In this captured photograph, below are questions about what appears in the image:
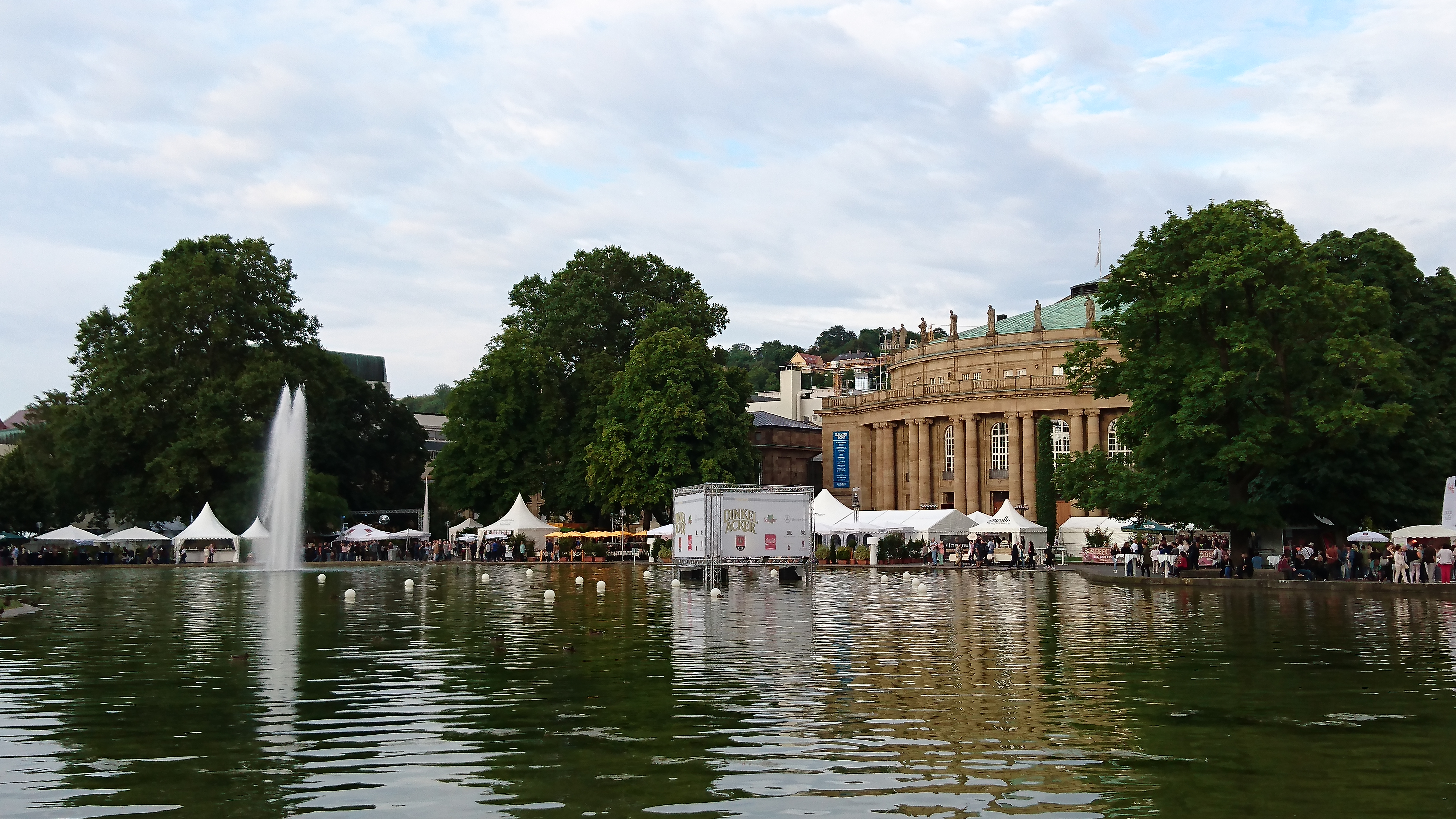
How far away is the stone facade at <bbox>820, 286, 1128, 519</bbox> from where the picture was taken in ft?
336

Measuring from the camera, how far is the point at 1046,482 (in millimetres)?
97938

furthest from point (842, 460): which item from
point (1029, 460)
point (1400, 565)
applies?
point (1400, 565)

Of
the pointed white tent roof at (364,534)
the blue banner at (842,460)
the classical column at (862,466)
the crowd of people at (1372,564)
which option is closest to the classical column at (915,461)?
the classical column at (862,466)

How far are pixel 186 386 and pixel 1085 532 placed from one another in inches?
2120

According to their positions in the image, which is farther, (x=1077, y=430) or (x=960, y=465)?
(x=960, y=465)

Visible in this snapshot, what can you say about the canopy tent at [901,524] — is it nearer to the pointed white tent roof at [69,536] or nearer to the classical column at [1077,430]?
the classical column at [1077,430]

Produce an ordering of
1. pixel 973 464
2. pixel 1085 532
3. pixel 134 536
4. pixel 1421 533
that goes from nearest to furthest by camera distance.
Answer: pixel 1421 533
pixel 134 536
pixel 1085 532
pixel 973 464

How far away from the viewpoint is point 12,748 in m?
13.0

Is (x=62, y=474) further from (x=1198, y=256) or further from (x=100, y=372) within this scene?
(x=1198, y=256)

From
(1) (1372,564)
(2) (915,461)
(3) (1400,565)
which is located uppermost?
(2) (915,461)

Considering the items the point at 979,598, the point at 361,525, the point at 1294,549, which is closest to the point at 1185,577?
the point at 1294,549

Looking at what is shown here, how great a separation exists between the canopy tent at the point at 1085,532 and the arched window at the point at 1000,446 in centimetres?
1174

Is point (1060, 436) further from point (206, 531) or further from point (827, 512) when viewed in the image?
point (206, 531)

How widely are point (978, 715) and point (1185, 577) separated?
37.2m
